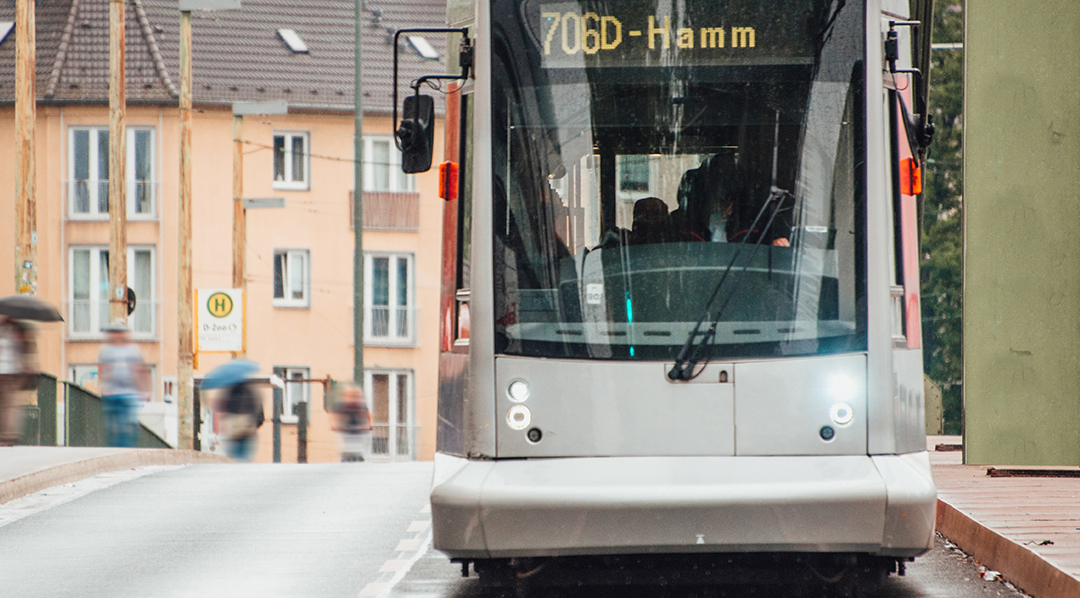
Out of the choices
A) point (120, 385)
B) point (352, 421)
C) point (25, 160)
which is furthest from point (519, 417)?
point (352, 421)

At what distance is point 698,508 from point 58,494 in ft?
29.1

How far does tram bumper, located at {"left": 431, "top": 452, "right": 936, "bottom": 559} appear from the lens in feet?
21.1

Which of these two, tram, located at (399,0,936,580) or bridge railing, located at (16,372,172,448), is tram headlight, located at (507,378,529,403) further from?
bridge railing, located at (16,372,172,448)

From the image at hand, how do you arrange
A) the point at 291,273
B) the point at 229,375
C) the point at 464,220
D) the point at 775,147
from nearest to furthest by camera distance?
the point at 775,147 → the point at 464,220 → the point at 229,375 → the point at 291,273

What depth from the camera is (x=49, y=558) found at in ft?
31.6

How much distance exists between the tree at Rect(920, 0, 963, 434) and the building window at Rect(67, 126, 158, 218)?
21.4 meters

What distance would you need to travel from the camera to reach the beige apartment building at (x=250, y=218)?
4269 centimetres

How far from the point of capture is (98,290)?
43.2 metres

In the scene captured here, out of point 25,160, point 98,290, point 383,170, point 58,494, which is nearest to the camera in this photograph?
point 58,494

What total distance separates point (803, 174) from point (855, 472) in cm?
132

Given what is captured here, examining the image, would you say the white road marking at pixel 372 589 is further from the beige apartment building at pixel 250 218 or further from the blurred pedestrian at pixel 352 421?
the beige apartment building at pixel 250 218

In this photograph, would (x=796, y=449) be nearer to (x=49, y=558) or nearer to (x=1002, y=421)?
(x=49, y=558)

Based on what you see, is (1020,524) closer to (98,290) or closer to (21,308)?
(21,308)

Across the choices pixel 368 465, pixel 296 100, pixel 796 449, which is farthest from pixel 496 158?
pixel 296 100
